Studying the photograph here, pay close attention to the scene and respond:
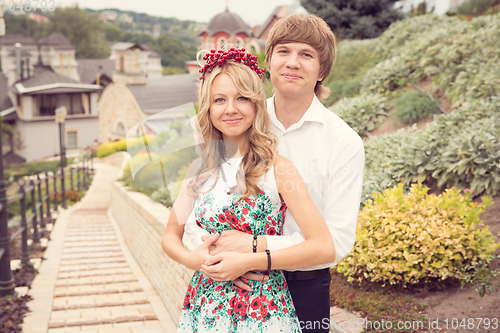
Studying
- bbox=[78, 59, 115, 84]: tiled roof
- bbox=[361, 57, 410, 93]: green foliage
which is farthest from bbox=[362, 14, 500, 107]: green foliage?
bbox=[78, 59, 115, 84]: tiled roof

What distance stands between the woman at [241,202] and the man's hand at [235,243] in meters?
A: 0.04

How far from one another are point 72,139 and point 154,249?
115ft

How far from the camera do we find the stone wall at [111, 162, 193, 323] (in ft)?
14.9

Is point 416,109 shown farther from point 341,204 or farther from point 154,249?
point 341,204

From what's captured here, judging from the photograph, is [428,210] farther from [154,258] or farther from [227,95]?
[154,258]

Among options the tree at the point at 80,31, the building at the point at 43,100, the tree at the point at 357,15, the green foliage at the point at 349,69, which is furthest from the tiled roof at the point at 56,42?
the green foliage at the point at 349,69

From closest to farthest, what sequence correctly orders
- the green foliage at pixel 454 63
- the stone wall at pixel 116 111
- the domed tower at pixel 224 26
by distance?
the green foliage at pixel 454 63 < the domed tower at pixel 224 26 < the stone wall at pixel 116 111

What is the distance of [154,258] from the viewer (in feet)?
19.3

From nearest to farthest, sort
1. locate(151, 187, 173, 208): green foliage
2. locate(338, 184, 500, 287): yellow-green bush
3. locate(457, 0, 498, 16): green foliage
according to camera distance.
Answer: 1. locate(338, 184, 500, 287): yellow-green bush
2. locate(151, 187, 173, 208): green foliage
3. locate(457, 0, 498, 16): green foliage

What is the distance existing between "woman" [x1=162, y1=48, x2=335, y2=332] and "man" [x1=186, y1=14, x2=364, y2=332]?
0.08 metres

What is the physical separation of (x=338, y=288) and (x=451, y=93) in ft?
14.0

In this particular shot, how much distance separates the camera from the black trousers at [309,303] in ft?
7.00

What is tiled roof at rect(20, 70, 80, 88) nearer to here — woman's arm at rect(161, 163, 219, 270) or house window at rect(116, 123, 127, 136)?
house window at rect(116, 123, 127, 136)

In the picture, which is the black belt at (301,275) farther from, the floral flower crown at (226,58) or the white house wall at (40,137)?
the white house wall at (40,137)
